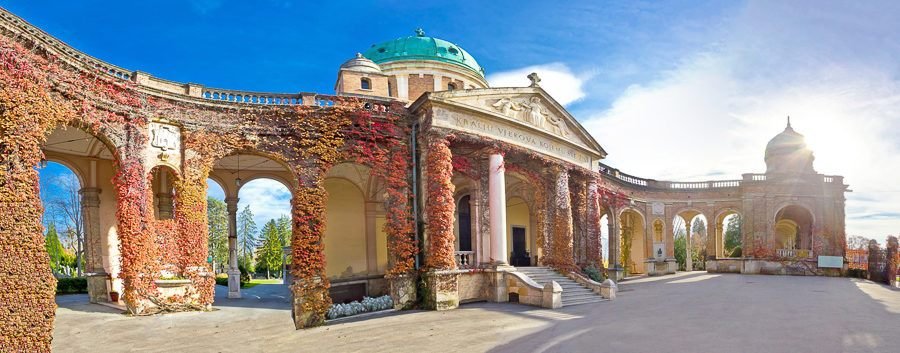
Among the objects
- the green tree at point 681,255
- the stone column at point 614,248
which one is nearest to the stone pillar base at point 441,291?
the stone column at point 614,248

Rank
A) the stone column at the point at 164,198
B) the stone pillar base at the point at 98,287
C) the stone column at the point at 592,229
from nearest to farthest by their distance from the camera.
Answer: the stone pillar base at the point at 98,287
the stone column at the point at 164,198
the stone column at the point at 592,229

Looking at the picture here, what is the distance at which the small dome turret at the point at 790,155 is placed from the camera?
112ft

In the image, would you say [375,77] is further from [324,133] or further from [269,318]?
[269,318]

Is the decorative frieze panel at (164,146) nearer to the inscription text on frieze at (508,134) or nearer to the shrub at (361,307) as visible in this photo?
the shrub at (361,307)

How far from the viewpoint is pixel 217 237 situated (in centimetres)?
5250

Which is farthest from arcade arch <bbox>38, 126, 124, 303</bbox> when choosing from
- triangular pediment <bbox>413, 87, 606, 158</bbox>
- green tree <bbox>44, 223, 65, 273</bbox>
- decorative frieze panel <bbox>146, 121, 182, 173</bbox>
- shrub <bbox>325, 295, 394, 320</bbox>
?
green tree <bbox>44, 223, 65, 273</bbox>

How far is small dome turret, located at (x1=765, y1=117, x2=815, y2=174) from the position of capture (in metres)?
34.2

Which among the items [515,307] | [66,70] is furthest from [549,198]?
[66,70]

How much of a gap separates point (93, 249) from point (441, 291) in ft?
42.0

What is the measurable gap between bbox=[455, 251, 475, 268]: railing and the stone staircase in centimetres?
195

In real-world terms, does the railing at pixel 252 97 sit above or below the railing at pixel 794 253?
above

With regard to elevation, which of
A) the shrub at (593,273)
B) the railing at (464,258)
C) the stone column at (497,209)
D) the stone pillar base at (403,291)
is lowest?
the shrub at (593,273)

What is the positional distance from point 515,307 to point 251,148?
415 inches

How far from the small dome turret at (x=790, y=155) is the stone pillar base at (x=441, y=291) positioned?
95.3 feet
